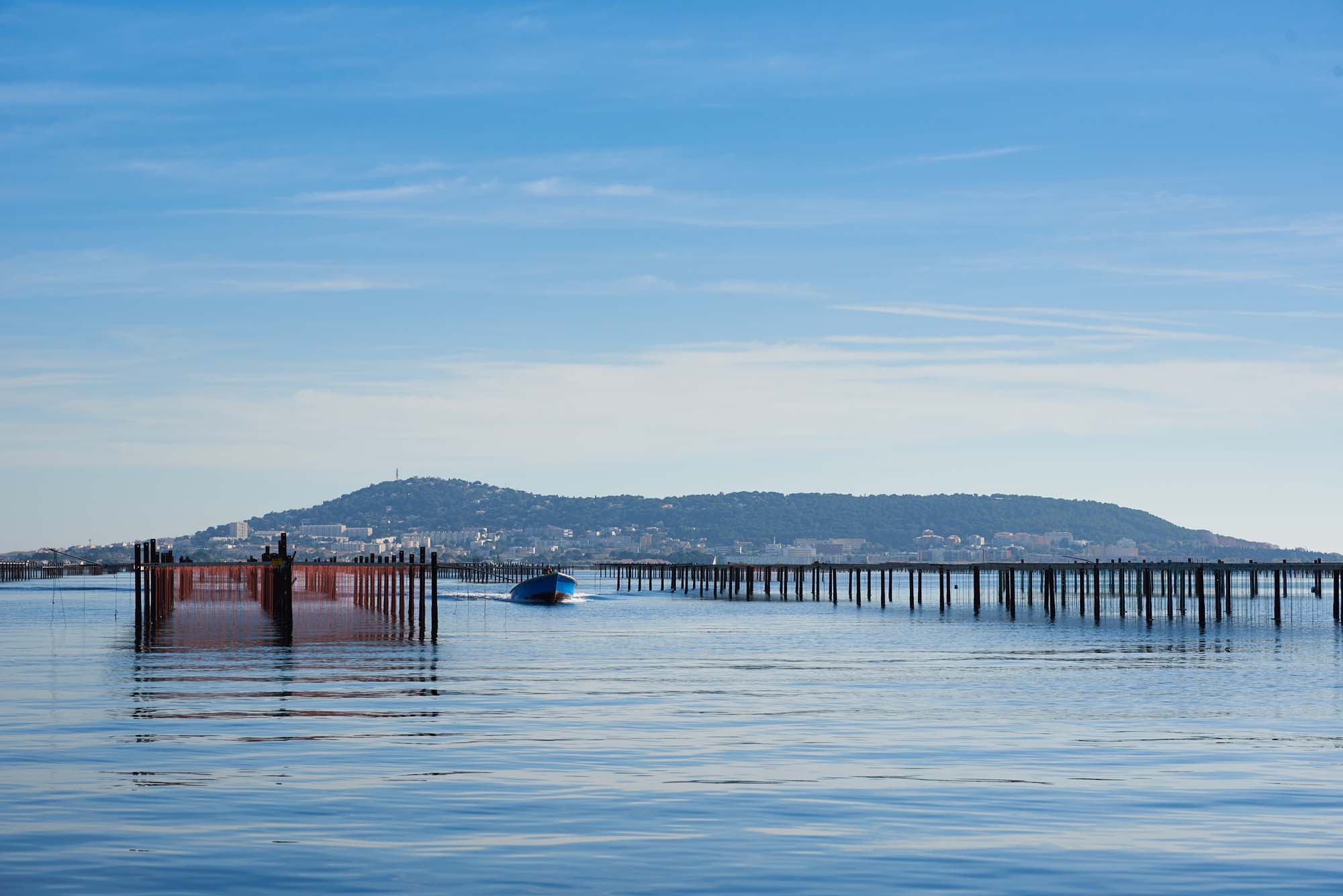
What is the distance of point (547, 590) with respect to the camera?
119562 mm

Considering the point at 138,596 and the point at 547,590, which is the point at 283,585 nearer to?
the point at 138,596

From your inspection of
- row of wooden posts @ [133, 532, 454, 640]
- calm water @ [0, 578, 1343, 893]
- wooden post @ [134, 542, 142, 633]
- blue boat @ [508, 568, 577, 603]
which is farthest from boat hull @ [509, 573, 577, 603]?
calm water @ [0, 578, 1343, 893]

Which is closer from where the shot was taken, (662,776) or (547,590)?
(662,776)

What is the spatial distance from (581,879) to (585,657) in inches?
1442

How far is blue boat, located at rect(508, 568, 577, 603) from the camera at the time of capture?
119 metres

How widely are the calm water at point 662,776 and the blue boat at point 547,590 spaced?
68230 millimetres

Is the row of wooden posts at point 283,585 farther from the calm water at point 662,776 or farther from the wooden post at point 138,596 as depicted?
the calm water at point 662,776

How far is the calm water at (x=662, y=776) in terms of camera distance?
55.5ft

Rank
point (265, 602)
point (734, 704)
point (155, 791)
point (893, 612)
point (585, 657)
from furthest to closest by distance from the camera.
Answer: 1. point (893, 612)
2. point (265, 602)
3. point (585, 657)
4. point (734, 704)
5. point (155, 791)

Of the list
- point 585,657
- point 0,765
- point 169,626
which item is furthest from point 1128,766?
point 169,626

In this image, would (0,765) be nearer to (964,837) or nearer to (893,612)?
(964,837)

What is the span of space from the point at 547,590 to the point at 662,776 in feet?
318

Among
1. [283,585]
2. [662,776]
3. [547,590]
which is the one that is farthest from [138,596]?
[547,590]

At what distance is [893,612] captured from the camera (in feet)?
354
